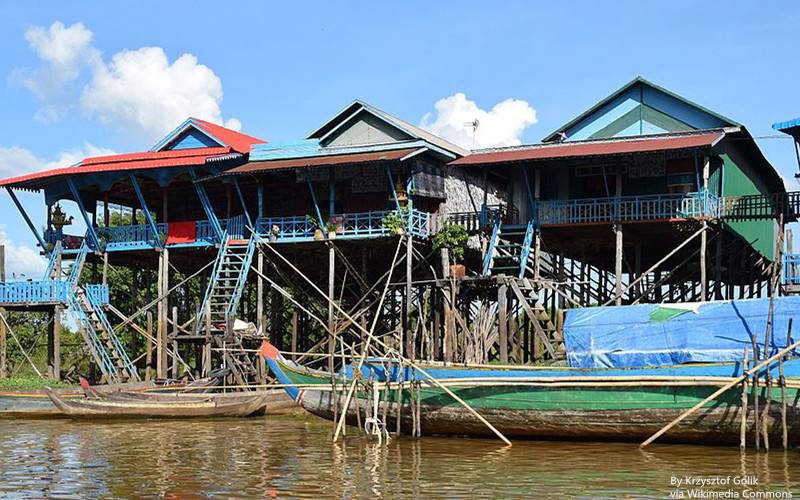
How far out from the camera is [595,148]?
2439cm

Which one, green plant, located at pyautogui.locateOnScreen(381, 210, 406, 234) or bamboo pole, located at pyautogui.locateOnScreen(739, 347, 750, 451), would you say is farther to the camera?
green plant, located at pyautogui.locateOnScreen(381, 210, 406, 234)

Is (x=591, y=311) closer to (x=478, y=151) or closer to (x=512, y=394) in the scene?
(x=512, y=394)

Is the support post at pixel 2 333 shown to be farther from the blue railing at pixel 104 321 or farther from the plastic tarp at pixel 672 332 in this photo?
the plastic tarp at pixel 672 332

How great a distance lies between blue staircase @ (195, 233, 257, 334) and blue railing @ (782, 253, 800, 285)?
493 inches

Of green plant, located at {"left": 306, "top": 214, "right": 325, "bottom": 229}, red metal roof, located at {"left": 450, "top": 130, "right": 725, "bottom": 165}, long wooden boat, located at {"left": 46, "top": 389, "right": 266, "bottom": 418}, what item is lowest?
long wooden boat, located at {"left": 46, "top": 389, "right": 266, "bottom": 418}

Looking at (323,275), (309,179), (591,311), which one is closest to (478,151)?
(309,179)

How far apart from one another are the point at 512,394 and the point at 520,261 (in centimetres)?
831

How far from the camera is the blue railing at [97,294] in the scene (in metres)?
27.0

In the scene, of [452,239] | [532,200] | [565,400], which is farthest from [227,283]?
[565,400]

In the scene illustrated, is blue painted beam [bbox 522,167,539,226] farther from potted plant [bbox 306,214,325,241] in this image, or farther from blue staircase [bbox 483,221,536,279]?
potted plant [bbox 306,214,325,241]

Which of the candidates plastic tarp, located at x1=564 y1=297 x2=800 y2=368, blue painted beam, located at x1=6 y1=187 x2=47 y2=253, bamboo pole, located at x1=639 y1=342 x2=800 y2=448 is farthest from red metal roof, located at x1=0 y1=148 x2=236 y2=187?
bamboo pole, located at x1=639 y1=342 x2=800 y2=448

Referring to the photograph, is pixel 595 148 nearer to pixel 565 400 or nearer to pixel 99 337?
pixel 565 400

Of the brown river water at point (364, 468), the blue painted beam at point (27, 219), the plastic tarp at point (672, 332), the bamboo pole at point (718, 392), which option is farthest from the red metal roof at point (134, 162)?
the bamboo pole at point (718, 392)

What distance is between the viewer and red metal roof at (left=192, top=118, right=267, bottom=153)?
27928 millimetres
